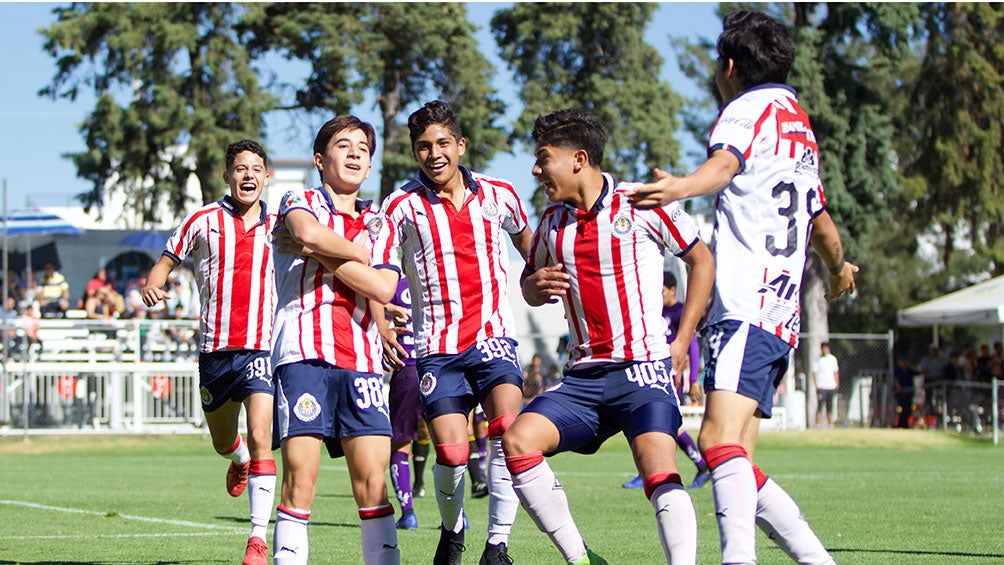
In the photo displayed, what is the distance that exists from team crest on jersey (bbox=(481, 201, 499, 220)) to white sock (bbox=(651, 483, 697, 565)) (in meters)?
2.17

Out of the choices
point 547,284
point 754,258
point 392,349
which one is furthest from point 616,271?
point 392,349

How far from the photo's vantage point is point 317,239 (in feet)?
19.7

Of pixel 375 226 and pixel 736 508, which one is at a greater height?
pixel 375 226

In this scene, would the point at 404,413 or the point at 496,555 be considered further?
the point at 404,413

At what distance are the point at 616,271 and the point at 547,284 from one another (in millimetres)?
311

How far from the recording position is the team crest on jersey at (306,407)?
6.03 meters

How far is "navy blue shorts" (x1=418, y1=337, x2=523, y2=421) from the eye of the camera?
7145 millimetres

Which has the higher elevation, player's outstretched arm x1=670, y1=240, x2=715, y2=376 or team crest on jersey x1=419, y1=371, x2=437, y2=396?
player's outstretched arm x1=670, y1=240, x2=715, y2=376

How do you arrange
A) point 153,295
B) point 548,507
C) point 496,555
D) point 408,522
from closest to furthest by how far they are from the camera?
point 548,507 → point 496,555 → point 153,295 → point 408,522

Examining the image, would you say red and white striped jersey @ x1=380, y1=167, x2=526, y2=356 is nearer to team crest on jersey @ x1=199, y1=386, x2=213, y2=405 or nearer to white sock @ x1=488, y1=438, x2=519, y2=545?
white sock @ x1=488, y1=438, x2=519, y2=545

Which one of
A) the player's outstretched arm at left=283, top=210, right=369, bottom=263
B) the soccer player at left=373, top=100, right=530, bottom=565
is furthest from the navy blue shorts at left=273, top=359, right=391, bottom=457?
the soccer player at left=373, top=100, right=530, bottom=565

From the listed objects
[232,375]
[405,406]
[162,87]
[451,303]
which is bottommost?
[405,406]

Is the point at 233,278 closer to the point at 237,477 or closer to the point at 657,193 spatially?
the point at 237,477

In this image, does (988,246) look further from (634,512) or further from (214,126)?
(634,512)
